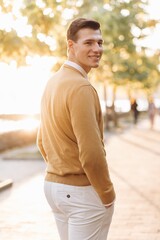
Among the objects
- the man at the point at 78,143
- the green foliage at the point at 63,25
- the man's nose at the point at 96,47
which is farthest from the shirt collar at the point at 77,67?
the green foliage at the point at 63,25

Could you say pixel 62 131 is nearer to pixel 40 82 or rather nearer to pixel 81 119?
pixel 81 119

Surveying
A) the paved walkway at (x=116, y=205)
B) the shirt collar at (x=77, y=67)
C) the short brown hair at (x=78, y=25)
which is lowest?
the paved walkway at (x=116, y=205)

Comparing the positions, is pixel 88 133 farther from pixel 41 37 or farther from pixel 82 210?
pixel 41 37

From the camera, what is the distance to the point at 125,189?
392 inches

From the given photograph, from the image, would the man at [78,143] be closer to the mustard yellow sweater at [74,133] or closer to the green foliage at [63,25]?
the mustard yellow sweater at [74,133]

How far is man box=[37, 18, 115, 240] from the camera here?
9.16 ft

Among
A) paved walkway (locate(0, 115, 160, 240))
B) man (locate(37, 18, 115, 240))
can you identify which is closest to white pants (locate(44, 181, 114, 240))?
man (locate(37, 18, 115, 240))

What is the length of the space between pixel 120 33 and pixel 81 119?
14.9 meters

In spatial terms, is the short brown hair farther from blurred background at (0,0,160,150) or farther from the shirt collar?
blurred background at (0,0,160,150)

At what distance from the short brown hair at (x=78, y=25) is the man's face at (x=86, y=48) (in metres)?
0.02

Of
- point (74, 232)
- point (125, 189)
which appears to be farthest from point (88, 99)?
point (125, 189)

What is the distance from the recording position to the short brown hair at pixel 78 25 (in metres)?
2.96

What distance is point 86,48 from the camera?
9.86ft

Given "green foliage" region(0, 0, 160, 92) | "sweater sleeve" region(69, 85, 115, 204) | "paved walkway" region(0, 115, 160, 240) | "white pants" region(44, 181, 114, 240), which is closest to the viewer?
"sweater sleeve" region(69, 85, 115, 204)
